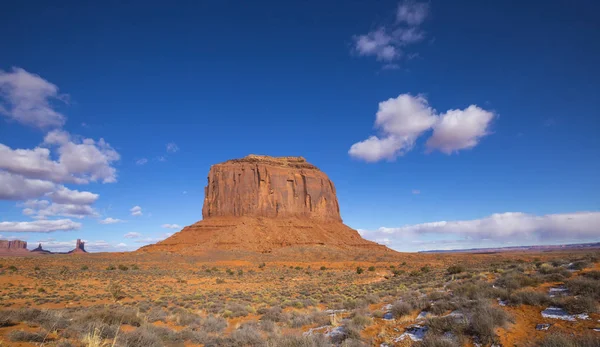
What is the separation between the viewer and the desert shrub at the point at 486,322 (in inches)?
227

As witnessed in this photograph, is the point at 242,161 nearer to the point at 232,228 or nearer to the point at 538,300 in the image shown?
the point at 232,228

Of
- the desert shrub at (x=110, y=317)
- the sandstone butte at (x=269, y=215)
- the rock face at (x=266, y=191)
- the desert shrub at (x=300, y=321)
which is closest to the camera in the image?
the desert shrub at (x=110, y=317)

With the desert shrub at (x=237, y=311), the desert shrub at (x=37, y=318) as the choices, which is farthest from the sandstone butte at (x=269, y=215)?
the desert shrub at (x=37, y=318)

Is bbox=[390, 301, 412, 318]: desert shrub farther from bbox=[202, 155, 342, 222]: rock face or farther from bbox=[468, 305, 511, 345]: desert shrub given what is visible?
bbox=[202, 155, 342, 222]: rock face

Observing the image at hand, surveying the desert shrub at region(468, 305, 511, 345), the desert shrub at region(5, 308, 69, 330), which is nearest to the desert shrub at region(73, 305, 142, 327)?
the desert shrub at region(5, 308, 69, 330)

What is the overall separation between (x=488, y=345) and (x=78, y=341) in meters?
8.67

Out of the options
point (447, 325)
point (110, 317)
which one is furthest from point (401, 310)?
point (110, 317)

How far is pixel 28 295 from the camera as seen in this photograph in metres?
20.8

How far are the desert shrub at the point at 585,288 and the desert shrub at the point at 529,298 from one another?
705 millimetres

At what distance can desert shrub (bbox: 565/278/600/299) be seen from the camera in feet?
21.8

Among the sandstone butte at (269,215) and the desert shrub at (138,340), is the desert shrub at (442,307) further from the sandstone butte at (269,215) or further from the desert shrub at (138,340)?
the sandstone butte at (269,215)

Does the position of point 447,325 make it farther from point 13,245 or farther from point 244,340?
point 13,245

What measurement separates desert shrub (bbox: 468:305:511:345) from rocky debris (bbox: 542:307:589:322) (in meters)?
0.96

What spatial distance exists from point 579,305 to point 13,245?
723 feet
